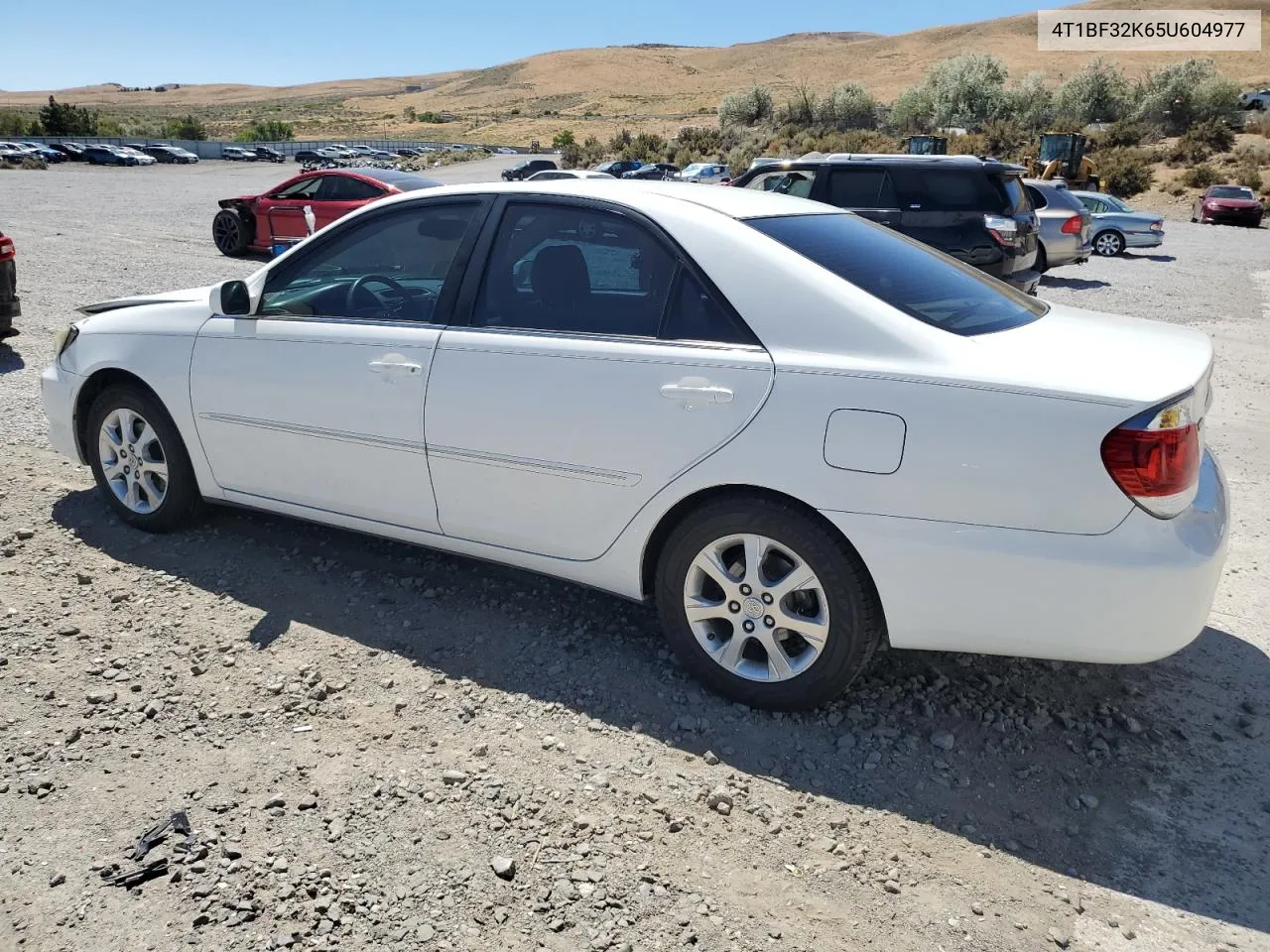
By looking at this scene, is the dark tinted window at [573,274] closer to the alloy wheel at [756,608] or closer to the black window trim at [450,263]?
the black window trim at [450,263]

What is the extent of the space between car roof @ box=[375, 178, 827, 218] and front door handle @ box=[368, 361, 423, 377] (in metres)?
0.73

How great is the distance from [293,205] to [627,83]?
14188 centimetres

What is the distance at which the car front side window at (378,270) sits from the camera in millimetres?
3842

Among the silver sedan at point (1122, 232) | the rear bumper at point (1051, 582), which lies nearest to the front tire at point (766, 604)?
the rear bumper at point (1051, 582)

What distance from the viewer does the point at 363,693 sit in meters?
3.41

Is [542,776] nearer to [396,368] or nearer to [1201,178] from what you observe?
[396,368]

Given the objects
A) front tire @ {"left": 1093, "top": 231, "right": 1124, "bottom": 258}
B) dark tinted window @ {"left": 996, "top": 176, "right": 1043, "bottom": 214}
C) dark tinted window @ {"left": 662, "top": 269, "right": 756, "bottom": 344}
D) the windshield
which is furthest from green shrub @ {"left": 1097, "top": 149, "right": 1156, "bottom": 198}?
dark tinted window @ {"left": 662, "top": 269, "right": 756, "bottom": 344}

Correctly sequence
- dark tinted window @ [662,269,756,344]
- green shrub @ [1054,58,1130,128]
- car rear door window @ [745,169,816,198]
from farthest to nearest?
green shrub @ [1054,58,1130,128] → car rear door window @ [745,169,816,198] → dark tinted window @ [662,269,756,344]

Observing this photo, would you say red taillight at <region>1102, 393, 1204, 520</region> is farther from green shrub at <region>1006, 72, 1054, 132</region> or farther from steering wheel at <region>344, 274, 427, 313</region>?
green shrub at <region>1006, 72, 1054, 132</region>

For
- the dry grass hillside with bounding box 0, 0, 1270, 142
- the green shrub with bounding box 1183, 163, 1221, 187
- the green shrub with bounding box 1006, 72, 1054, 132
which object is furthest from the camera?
the dry grass hillside with bounding box 0, 0, 1270, 142

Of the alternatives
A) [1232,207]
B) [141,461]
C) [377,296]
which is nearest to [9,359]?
[141,461]

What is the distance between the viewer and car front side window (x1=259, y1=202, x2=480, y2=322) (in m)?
3.84

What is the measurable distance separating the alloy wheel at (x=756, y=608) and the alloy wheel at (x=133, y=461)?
2653mm

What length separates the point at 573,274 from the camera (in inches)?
142
